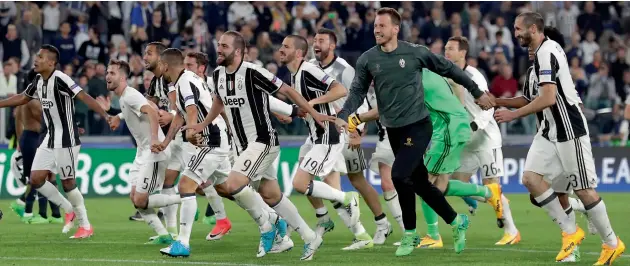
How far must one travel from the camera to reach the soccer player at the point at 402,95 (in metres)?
11.1

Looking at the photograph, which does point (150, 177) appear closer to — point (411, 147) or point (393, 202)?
point (393, 202)

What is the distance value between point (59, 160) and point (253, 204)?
3615mm

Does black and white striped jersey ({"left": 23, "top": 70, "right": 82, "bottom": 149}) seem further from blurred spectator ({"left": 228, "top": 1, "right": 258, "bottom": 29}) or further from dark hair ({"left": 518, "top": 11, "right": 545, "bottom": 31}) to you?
blurred spectator ({"left": 228, "top": 1, "right": 258, "bottom": 29})

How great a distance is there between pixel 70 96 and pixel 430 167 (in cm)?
442

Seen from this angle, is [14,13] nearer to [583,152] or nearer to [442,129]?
[442,129]

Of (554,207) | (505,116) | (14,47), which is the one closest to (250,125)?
(505,116)

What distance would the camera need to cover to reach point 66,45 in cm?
2462

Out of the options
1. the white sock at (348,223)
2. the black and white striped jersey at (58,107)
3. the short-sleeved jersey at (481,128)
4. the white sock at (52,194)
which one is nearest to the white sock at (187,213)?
the white sock at (348,223)

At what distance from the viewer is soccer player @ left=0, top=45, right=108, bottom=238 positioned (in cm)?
1403

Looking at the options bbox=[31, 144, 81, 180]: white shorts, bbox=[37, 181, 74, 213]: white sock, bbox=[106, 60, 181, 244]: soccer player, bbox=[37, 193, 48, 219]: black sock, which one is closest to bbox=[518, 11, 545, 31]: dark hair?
bbox=[106, 60, 181, 244]: soccer player

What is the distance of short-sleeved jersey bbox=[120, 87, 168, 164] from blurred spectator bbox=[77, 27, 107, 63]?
1084 centimetres

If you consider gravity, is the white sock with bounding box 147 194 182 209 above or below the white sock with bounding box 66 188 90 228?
above

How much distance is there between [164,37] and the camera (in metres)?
25.5

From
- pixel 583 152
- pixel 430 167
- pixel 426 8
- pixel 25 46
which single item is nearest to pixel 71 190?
pixel 430 167
